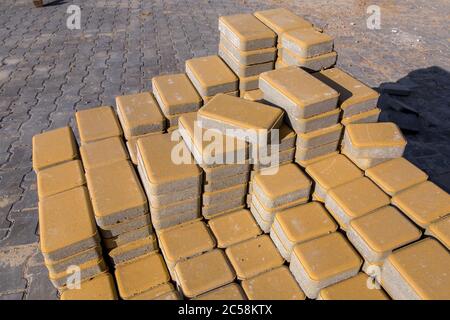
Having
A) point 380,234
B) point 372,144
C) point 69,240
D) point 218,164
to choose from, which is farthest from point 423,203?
point 69,240

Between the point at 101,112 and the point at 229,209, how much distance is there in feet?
7.25

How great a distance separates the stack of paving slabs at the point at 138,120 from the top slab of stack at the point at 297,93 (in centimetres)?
136

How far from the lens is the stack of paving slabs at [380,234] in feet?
10.3

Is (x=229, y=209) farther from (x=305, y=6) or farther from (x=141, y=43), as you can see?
(x=305, y=6)

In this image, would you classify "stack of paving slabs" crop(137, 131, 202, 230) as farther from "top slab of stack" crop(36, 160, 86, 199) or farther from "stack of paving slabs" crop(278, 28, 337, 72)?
"stack of paving slabs" crop(278, 28, 337, 72)

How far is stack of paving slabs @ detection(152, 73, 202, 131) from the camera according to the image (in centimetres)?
433

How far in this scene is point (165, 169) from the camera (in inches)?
137

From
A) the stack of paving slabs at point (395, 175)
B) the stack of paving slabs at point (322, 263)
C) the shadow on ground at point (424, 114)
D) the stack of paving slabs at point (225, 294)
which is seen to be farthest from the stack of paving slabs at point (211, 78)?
the shadow on ground at point (424, 114)

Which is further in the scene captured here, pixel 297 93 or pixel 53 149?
pixel 53 149

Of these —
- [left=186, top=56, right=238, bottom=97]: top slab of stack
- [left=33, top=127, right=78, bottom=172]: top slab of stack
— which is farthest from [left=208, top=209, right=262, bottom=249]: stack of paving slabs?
[left=33, top=127, right=78, bottom=172]: top slab of stack

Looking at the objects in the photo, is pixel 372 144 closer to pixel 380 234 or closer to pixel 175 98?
pixel 380 234

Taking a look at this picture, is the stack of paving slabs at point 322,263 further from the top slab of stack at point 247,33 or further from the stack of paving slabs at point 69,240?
the top slab of stack at point 247,33

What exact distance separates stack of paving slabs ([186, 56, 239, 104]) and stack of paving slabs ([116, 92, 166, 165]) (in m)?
0.63

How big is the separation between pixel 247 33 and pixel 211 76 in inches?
29.6
